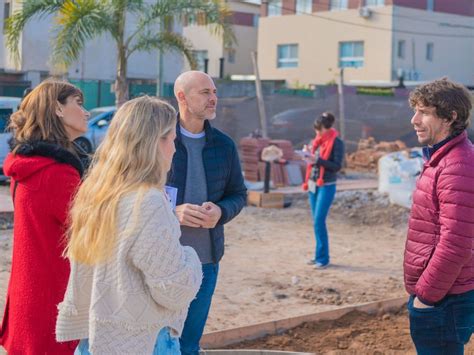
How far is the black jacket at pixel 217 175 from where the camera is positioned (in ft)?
14.3

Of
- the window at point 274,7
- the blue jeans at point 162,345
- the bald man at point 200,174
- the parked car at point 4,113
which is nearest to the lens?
the blue jeans at point 162,345

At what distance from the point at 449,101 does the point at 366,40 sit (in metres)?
37.6

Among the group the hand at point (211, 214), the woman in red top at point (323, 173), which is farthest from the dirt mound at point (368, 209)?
the hand at point (211, 214)

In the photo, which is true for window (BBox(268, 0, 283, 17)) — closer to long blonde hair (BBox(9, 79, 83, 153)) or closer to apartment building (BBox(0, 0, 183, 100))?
apartment building (BBox(0, 0, 183, 100))

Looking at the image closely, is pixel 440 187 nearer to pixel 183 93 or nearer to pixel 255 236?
pixel 183 93

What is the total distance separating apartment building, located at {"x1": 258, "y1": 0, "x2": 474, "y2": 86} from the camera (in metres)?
39.6

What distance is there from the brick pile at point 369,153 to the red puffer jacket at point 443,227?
56.4 feet

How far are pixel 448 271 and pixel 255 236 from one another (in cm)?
784

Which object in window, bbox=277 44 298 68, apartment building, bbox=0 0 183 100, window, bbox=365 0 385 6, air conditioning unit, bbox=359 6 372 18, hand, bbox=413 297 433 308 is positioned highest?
window, bbox=365 0 385 6

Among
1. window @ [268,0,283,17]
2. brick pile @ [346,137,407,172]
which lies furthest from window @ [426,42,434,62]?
brick pile @ [346,137,407,172]

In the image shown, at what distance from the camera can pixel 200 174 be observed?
14.4ft

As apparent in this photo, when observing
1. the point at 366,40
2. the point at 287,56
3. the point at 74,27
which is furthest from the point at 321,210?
the point at 287,56

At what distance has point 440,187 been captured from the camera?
3.54 m

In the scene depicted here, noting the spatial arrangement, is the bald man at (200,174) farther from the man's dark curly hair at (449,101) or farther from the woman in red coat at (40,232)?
the man's dark curly hair at (449,101)
